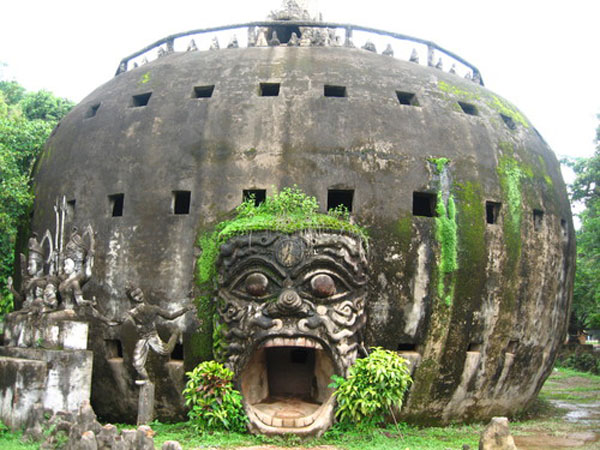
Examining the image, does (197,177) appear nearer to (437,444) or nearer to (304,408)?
(304,408)

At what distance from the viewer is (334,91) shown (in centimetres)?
1444

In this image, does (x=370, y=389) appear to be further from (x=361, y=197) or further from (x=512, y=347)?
(x=512, y=347)

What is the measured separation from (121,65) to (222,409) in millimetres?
9948

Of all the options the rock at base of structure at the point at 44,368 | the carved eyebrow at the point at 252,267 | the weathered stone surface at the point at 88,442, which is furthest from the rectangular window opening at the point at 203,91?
the weathered stone surface at the point at 88,442

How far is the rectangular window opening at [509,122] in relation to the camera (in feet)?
51.2

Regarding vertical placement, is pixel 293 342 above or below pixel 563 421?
above

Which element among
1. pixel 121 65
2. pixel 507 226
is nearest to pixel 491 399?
pixel 507 226

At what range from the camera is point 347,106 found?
13.8 m

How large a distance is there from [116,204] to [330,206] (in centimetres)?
462

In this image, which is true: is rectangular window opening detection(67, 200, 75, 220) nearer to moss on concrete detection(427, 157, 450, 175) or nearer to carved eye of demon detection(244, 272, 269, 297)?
carved eye of demon detection(244, 272, 269, 297)

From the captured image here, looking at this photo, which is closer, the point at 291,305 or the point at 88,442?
the point at 88,442

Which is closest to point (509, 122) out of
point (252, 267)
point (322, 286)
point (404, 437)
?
point (322, 286)

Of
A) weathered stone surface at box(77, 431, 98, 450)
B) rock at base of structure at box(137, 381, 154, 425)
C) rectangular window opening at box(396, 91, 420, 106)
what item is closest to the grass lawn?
rock at base of structure at box(137, 381, 154, 425)

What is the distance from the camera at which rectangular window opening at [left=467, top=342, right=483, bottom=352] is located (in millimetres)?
13445
